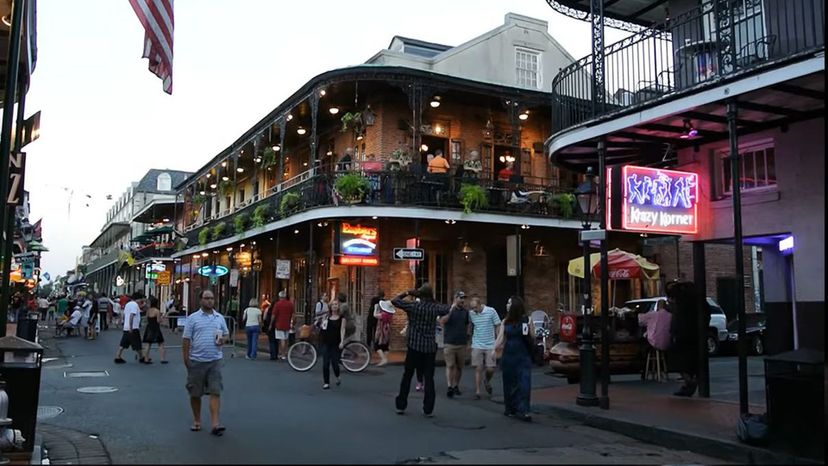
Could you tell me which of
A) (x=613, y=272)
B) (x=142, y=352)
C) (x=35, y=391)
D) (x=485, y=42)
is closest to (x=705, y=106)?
(x=35, y=391)

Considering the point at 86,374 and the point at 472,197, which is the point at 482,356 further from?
the point at 86,374

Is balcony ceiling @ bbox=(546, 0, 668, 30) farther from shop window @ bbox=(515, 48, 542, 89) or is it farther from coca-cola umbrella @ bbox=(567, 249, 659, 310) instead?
shop window @ bbox=(515, 48, 542, 89)

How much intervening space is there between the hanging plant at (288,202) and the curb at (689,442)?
493 inches

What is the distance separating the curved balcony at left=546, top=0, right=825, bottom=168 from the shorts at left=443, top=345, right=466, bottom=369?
3.88 meters

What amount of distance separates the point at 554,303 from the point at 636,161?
10610 millimetres

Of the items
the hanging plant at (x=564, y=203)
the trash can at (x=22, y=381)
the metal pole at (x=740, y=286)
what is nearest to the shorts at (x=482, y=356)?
the metal pole at (x=740, y=286)

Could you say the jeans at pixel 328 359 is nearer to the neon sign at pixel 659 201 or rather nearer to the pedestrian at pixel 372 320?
the neon sign at pixel 659 201

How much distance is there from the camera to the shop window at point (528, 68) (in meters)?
25.4

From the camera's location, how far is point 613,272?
19.0 m

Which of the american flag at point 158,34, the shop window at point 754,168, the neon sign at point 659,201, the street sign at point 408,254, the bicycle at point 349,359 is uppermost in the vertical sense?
the american flag at point 158,34

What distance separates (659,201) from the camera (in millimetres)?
10531

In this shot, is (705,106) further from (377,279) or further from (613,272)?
(377,279)

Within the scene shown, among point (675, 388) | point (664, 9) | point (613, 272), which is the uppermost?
point (664, 9)

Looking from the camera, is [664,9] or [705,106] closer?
[705,106]
